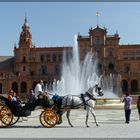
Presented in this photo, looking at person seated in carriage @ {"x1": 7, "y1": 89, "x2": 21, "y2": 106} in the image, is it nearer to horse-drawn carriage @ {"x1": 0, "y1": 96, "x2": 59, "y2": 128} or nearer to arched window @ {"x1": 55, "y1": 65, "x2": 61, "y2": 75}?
horse-drawn carriage @ {"x1": 0, "y1": 96, "x2": 59, "y2": 128}

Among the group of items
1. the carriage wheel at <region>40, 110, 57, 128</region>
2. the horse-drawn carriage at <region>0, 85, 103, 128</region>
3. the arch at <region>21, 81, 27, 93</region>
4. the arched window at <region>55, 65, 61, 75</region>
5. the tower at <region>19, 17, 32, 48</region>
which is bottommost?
the carriage wheel at <region>40, 110, 57, 128</region>

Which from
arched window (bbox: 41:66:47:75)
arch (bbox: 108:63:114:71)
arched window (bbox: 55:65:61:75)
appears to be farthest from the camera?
arched window (bbox: 41:66:47:75)

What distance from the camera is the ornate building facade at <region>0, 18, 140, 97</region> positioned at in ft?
315

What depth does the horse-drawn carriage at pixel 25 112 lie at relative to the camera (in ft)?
53.9

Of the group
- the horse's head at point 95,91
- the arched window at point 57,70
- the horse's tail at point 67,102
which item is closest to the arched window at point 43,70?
the arched window at point 57,70

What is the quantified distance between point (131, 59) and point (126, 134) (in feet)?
278

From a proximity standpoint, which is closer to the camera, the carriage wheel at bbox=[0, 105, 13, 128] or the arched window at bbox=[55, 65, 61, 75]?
the carriage wheel at bbox=[0, 105, 13, 128]

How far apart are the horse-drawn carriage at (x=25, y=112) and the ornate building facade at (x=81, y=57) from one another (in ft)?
254

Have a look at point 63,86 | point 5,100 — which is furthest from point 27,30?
point 5,100

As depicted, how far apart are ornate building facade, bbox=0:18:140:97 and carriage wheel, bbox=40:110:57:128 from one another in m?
78.2

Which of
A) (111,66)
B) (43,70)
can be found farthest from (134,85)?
(43,70)

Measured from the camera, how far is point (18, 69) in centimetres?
9944

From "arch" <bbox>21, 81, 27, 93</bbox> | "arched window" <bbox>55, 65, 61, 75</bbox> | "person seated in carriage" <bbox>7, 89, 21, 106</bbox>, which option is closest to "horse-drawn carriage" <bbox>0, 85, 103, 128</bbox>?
"person seated in carriage" <bbox>7, 89, 21, 106</bbox>

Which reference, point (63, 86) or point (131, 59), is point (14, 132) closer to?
point (63, 86)
